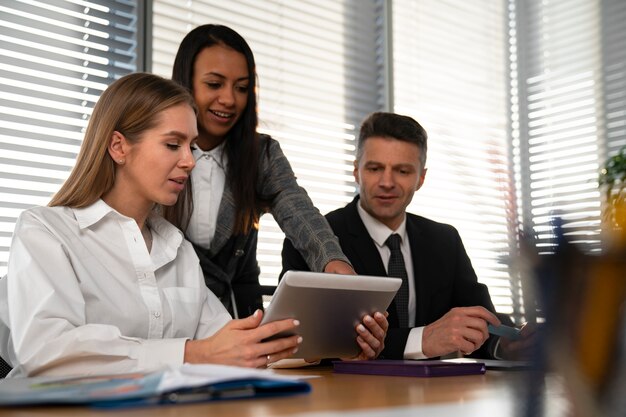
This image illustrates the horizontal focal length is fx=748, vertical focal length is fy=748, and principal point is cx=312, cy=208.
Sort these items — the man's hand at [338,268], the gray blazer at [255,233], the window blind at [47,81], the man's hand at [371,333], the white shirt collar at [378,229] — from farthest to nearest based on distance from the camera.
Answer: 1. the window blind at [47,81]
2. the white shirt collar at [378,229]
3. the gray blazer at [255,233]
4. the man's hand at [338,268]
5. the man's hand at [371,333]

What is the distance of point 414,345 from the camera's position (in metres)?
1.92

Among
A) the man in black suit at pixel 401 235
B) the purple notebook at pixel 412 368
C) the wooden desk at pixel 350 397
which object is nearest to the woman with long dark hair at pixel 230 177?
the man in black suit at pixel 401 235

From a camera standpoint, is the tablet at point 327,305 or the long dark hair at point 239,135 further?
the long dark hair at point 239,135

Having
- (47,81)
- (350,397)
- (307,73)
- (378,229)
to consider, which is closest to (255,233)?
(378,229)

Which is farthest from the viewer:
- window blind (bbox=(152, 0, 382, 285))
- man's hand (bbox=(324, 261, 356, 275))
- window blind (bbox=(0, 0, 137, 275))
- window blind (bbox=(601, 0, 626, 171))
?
window blind (bbox=(601, 0, 626, 171))

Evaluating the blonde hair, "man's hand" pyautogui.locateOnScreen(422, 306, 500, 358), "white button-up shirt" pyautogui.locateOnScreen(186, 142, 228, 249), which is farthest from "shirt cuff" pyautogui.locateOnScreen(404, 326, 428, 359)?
the blonde hair

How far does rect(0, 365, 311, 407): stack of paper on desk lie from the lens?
81 centimetres

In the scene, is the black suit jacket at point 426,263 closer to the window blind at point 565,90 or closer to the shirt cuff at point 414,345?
the shirt cuff at point 414,345

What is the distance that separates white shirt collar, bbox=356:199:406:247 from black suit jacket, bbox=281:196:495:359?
0.03m

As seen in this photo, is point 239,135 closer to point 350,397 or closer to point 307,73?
point 350,397

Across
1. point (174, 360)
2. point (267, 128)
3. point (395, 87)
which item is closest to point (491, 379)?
point (174, 360)

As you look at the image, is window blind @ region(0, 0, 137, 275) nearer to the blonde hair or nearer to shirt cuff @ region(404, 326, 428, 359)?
the blonde hair

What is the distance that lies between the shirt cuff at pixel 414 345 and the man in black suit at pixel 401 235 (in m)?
0.30

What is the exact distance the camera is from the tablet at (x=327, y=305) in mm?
1404
